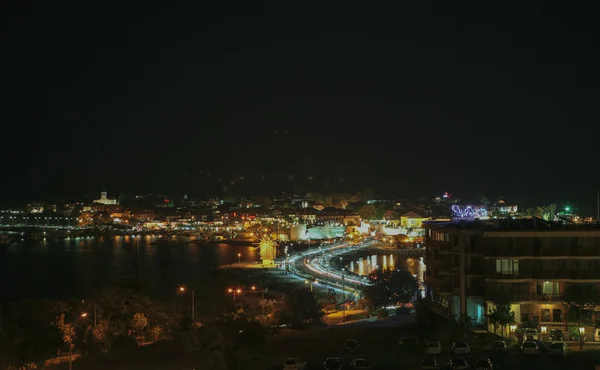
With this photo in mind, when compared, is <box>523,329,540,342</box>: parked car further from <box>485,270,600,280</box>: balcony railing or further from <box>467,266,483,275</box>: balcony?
<box>467,266,483,275</box>: balcony

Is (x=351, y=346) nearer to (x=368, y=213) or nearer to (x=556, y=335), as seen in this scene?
(x=556, y=335)

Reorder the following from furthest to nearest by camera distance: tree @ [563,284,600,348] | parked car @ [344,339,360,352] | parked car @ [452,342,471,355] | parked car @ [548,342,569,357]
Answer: tree @ [563,284,600,348]
parked car @ [344,339,360,352]
parked car @ [452,342,471,355]
parked car @ [548,342,569,357]

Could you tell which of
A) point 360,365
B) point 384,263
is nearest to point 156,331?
point 360,365

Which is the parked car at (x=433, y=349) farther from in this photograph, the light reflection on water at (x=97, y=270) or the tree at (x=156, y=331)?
the light reflection on water at (x=97, y=270)

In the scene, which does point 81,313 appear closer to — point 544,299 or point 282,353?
point 282,353

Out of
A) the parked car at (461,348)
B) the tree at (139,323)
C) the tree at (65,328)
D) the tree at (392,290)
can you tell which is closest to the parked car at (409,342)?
the parked car at (461,348)

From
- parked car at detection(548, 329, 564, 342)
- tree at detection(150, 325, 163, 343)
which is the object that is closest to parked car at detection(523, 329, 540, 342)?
parked car at detection(548, 329, 564, 342)

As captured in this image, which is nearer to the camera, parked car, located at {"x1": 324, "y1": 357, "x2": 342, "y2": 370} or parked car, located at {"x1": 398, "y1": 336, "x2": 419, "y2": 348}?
parked car, located at {"x1": 324, "y1": 357, "x2": 342, "y2": 370}
